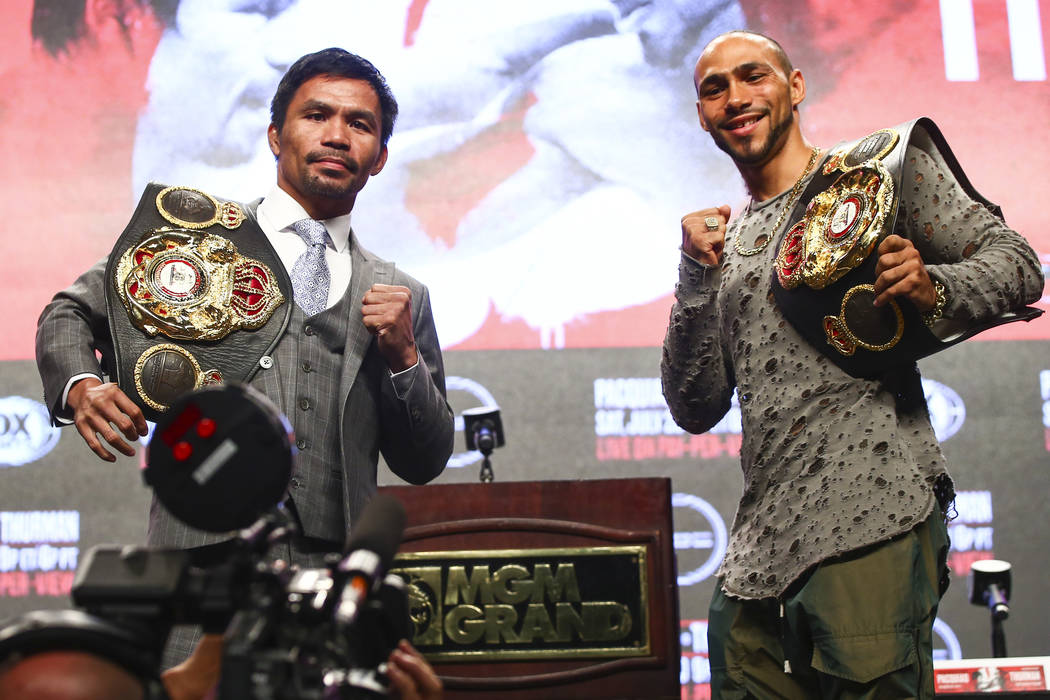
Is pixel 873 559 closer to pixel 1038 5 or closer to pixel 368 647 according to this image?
pixel 368 647

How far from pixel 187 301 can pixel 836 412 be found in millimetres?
1213

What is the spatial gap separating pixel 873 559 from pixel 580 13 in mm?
3499

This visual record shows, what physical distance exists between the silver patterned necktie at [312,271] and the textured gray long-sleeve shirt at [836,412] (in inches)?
30.4

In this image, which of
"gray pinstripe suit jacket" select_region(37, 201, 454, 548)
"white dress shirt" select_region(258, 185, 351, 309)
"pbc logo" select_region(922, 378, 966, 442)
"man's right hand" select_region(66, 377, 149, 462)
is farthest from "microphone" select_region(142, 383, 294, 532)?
"pbc logo" select_region(922, 378, 966, 442)

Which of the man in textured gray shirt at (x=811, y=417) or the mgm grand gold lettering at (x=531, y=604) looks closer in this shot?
the man in textured gray shirt at (x=811, y=417)

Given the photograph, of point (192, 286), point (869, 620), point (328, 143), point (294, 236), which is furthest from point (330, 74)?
point (869, 620)

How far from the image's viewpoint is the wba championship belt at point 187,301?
6.21ft

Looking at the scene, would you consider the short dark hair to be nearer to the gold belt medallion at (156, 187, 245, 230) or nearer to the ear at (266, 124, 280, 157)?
the ear at (266, 124, 280, 157)

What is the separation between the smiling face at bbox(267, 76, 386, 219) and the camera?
7.16 ft

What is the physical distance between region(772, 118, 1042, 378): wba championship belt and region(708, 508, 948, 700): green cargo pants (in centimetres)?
31

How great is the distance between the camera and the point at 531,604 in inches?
93.9

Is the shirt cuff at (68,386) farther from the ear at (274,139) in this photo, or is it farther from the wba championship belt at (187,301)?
the ear at (274,139)

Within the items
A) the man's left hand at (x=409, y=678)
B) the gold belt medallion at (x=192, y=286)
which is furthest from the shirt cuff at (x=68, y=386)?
the man's left hand at (x=409, y=678)

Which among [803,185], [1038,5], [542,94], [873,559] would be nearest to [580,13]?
[542,94]
